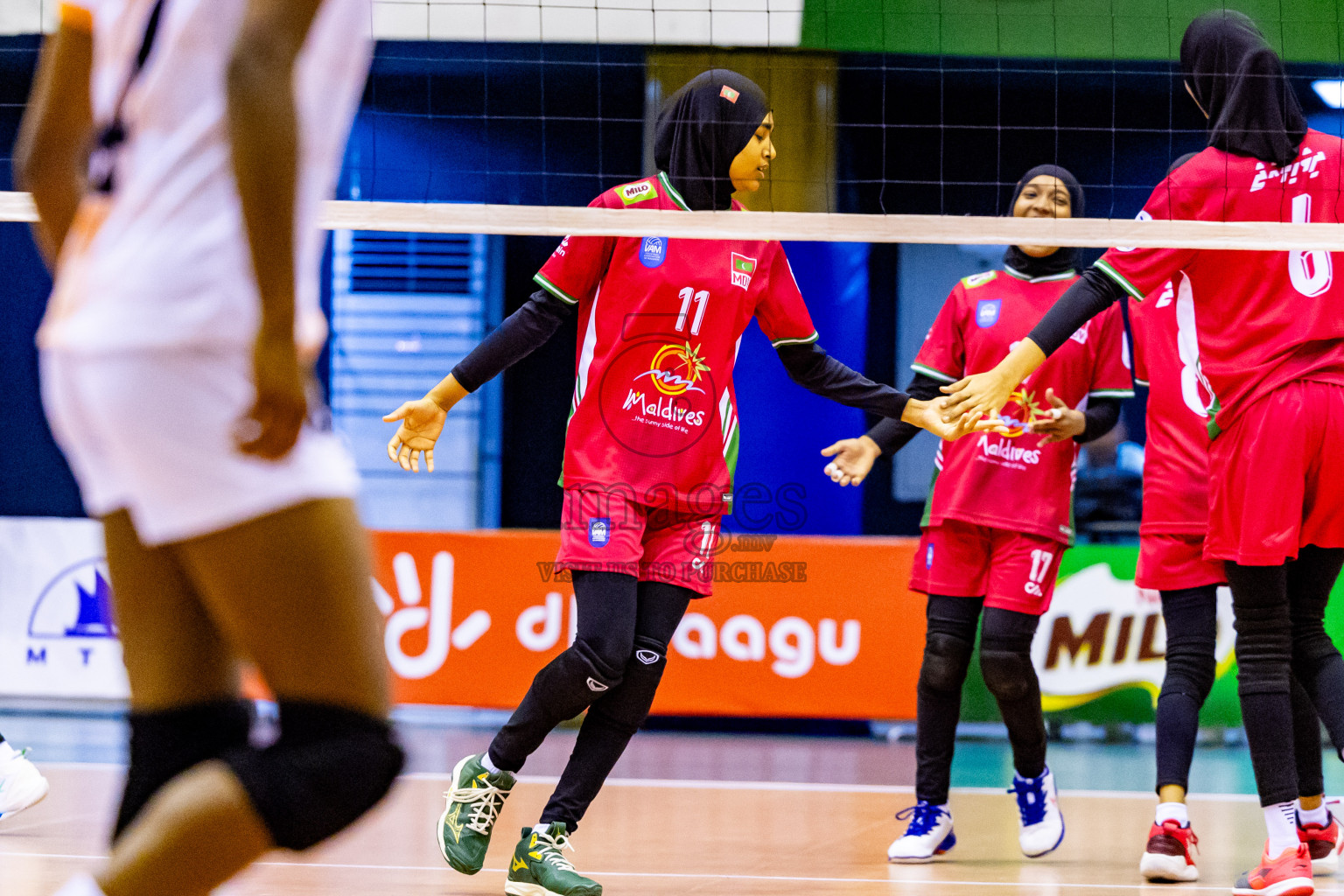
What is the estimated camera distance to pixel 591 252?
4.04 meters

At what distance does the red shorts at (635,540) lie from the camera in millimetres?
3781

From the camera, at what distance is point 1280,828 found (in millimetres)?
3789

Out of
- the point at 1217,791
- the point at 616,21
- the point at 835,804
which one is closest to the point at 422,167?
the point at 616,21

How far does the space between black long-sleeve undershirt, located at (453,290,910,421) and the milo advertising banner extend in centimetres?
364

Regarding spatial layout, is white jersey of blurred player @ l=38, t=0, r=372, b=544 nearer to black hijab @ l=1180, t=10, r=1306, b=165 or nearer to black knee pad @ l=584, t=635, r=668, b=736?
black knee pad @ l=584, t=635, r=668, b=736

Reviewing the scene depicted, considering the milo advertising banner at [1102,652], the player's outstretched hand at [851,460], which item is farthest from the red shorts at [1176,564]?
the milo advertising banner at [1102,652]

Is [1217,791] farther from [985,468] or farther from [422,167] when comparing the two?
[422,167]

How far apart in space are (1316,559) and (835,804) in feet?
7.15

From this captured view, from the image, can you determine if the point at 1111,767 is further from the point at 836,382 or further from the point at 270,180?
the point at 270,180

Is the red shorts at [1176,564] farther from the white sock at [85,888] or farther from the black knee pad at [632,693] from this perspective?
the white sock at [85,888]

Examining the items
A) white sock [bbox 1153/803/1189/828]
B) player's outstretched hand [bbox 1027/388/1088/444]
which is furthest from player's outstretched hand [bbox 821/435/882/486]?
white sock [bbox 1153/803/1189/828]

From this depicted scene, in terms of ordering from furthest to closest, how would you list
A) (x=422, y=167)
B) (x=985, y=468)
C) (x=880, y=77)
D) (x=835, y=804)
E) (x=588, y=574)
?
1. (x=880, y=77)
2. (x=422, y=167)
3. (x=835, y=804)
4. (x=985, y=468)
5. (x=588, y=574)

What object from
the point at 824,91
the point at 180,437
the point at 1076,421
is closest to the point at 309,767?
the point at 180,437

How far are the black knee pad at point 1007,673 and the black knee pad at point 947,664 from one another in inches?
2.8
